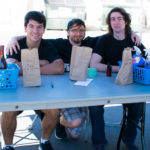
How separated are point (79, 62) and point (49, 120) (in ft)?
1.84

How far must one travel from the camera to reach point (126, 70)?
1.70m

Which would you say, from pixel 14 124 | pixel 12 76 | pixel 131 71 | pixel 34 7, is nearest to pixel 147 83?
pixel 131 71

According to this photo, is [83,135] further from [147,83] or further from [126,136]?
[147,83]

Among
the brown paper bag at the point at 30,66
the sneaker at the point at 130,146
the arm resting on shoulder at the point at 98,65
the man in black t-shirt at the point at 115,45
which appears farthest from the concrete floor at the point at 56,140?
the brown paper bag at the point at 30,66

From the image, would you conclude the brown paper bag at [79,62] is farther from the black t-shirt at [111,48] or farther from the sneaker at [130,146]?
the sneaker at [130,146]

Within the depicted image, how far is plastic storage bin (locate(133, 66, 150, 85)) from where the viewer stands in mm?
1697

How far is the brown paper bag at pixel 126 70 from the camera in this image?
5.49ft

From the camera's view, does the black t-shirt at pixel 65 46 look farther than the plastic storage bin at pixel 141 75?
Yes

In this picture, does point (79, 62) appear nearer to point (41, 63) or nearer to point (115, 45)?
point (41, 63)

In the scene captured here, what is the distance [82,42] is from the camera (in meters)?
2.62

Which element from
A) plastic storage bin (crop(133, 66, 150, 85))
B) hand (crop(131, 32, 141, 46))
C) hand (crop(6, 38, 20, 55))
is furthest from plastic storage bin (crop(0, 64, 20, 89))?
hand (crop(131, 32, 141, 46))

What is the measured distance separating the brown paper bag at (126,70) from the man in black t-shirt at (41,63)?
550 millimetres

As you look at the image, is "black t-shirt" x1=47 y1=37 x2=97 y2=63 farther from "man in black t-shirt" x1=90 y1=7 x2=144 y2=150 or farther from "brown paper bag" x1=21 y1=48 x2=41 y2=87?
"brown paper bag" x1=21 y1=48 x2=41 y2=87

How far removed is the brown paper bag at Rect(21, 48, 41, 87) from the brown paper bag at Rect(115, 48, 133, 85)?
1.90 ft
